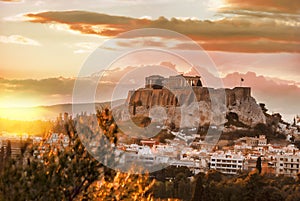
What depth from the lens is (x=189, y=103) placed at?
56656 mm

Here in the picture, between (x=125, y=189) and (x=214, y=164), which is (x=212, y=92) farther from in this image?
(x=125, y=189)

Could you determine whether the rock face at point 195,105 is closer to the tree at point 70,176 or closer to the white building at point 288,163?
the white building at point 288,163

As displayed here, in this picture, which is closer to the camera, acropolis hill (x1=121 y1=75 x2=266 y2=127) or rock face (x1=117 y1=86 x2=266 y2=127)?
acropolis hill (x1=121 y1=75 x2=266 y2=127)

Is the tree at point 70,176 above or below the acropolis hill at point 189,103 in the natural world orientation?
below

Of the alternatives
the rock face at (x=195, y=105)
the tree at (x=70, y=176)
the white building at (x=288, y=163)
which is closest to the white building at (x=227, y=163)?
the white building at (x=288, y=163)

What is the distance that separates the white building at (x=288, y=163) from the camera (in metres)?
34.6

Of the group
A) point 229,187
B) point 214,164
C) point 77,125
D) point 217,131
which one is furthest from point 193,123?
point 77,125

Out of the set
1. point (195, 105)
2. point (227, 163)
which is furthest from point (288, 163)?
point (195, 105)

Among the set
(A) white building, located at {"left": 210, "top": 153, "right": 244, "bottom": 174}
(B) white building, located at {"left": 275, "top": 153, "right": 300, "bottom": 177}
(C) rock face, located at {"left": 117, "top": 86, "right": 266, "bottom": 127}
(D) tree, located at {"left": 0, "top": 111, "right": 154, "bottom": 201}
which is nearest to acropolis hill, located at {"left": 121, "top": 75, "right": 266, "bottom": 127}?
(C) rock face, located at {"left": 117, "top": 86, "right": 266, "bottom": 127}

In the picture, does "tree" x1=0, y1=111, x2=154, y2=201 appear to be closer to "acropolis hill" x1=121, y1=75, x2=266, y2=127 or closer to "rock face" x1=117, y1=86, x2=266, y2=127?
"acropolis hill" x1=121, y1=75, x2=266, y2=127

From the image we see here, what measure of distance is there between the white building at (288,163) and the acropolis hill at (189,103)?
15.1 metres

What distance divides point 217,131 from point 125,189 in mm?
51418

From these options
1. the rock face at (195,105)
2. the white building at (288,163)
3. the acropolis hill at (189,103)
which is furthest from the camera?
the rock face at (195,105)

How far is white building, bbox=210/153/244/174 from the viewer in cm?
3528
